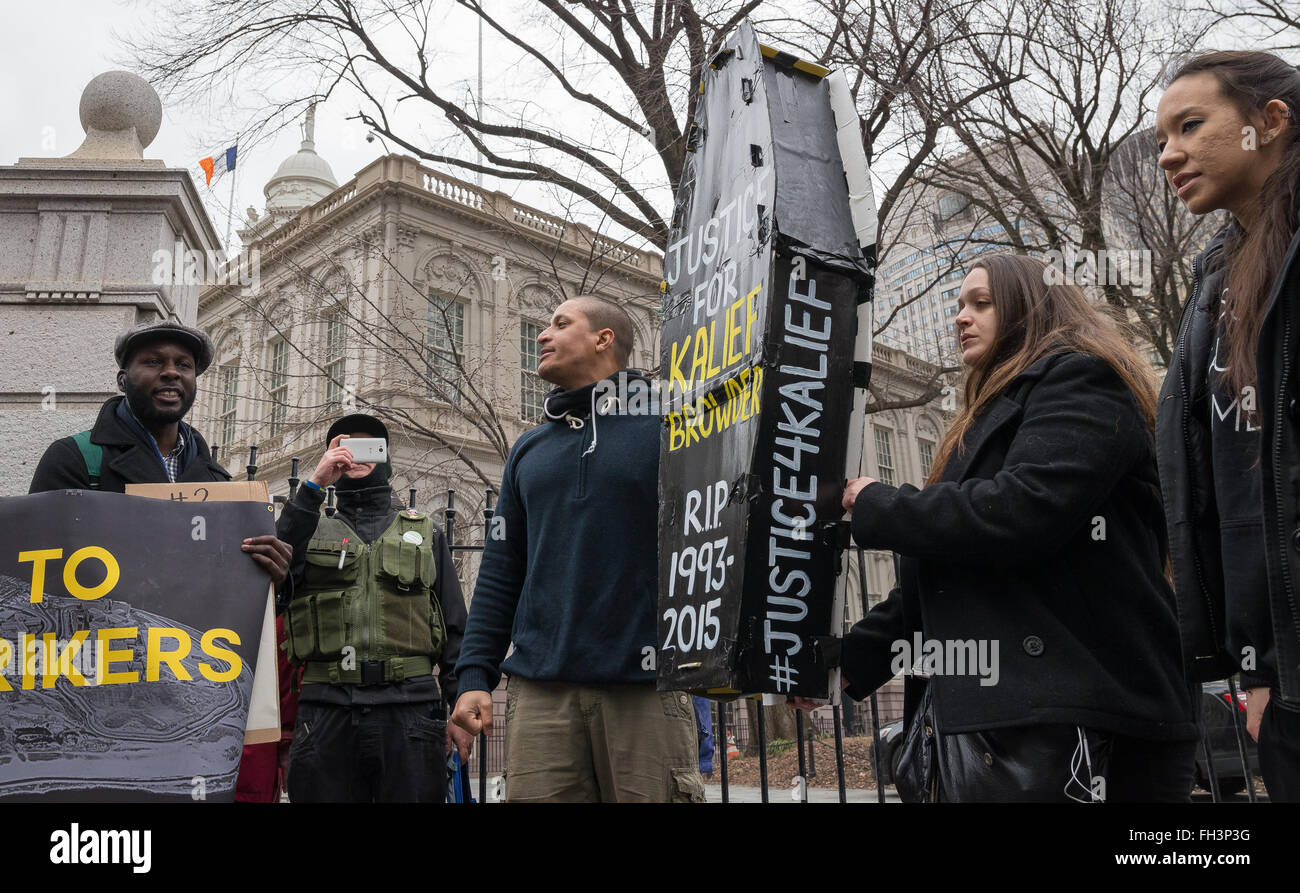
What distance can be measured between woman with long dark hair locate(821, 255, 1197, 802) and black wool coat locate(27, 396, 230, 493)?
2629mm

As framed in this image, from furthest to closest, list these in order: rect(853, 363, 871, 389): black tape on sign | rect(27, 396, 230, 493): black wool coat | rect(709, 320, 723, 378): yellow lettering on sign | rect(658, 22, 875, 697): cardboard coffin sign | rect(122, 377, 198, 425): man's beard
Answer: rect(122, 377, 198, 425): man's beard < rect(27, 396, 230, 493): black wool coat < rect(709, 320, 723, 378): yellow lettering on sign < rect(853, 363, 871, 389): black tape on sign < rect(658, 22, 875, 697): cardboard coffin sign

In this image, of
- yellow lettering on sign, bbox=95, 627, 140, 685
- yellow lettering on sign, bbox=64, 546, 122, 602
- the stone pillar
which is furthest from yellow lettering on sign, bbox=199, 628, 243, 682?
the stone pillar

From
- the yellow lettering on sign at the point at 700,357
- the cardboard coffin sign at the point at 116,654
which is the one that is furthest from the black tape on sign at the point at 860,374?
the cardboard coffin sign at the point at 116,654

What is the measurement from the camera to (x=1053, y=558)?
99.3 inches

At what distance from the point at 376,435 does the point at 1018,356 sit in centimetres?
328

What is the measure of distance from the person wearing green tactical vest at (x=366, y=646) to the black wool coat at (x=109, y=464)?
1.70 ft

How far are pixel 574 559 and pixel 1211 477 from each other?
1875mm

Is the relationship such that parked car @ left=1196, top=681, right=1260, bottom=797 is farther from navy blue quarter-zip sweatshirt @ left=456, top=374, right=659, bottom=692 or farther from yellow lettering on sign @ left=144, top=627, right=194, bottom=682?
yellow lettering on sign @ left=144, top=627, right=194, bottom=682

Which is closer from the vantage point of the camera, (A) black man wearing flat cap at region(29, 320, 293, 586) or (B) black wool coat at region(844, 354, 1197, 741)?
(B) black wool coat at region(844, 354, 1197, 741)

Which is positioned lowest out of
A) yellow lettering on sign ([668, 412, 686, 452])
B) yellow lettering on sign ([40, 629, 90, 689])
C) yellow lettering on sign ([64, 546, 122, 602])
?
yellow lettering on sign ([40, 629, 90, 689])

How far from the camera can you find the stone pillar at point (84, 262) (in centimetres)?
536

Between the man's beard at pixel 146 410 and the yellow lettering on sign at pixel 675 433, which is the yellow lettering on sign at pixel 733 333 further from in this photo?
the man's beard at pixel 146 410

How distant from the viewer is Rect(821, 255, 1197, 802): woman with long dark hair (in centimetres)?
235

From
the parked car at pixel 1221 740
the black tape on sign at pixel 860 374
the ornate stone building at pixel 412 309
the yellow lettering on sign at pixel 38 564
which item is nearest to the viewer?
the black tape on sign at pixel 860 374
